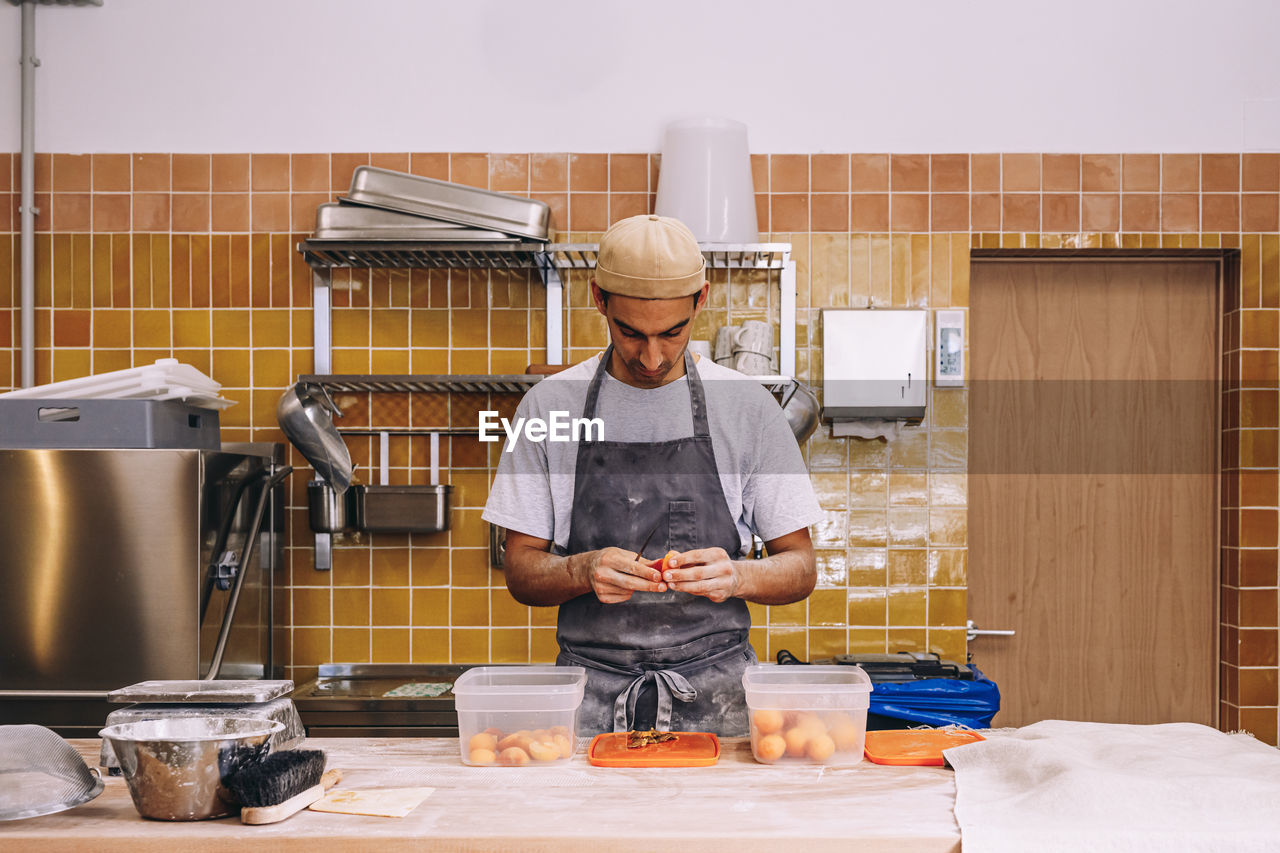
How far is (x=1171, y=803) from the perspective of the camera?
1.32 m

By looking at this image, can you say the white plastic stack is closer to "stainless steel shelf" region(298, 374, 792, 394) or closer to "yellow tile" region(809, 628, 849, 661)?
"stainless steel shelf" region(298, 374, 792, 394)

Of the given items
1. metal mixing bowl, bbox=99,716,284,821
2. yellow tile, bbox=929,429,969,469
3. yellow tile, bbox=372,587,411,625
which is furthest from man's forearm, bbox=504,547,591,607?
yellow tile, bbox=929,429,969,469

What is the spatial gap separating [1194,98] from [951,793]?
288 cm

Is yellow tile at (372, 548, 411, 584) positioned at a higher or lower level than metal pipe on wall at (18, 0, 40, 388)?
lower

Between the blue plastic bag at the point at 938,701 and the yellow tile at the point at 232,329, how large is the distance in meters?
2.33

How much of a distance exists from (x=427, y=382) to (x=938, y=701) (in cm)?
178

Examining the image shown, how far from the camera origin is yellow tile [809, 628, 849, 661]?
3.29m

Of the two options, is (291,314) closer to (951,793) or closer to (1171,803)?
(951,793)

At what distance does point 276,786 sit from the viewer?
1297 millimetres

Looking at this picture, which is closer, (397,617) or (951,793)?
(951,793)

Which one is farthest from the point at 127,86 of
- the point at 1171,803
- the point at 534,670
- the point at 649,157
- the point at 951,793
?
the point at 1171,803

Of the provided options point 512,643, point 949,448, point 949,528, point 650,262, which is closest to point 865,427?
point 949,448

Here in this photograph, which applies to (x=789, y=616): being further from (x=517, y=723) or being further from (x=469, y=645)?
(x=517, y=723)

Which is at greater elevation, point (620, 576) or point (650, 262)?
point (650, 262)
